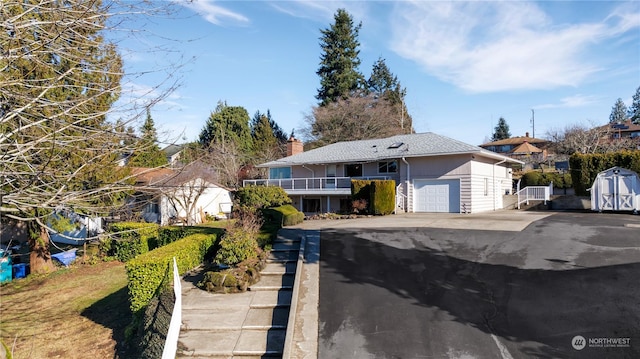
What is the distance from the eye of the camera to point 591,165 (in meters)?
24.1

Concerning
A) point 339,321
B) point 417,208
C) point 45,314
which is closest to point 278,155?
point 417,208

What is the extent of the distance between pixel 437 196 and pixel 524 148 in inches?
1614

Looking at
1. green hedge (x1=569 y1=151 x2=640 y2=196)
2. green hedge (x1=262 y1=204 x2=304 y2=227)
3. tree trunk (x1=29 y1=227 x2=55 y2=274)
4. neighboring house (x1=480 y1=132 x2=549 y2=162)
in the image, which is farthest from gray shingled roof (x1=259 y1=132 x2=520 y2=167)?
neighboring house (x1=480 y1=132 x2=549 y2=162)

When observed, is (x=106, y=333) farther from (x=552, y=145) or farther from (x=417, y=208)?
(x=552, y=145)

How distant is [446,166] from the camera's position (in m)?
22.5

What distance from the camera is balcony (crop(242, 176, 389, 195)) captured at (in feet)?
85.6

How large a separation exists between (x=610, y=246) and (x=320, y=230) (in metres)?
9.18

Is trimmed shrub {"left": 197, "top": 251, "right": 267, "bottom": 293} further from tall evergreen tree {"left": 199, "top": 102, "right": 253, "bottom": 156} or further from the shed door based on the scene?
tall evergreen tree {"left": 199, "top": 102, "right": 253, "bottom": 156}

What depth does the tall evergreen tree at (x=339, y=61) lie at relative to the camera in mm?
50969

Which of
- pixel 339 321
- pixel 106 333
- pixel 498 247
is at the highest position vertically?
pixel 498 247

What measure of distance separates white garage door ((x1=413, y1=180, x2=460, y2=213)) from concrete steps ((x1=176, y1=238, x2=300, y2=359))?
1506cm

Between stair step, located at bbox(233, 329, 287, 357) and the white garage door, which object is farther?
the white garage door

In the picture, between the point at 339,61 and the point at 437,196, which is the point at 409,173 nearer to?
the point at 437,196

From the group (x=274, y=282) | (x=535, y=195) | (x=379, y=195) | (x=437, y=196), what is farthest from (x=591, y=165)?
(x=274, y=282)
